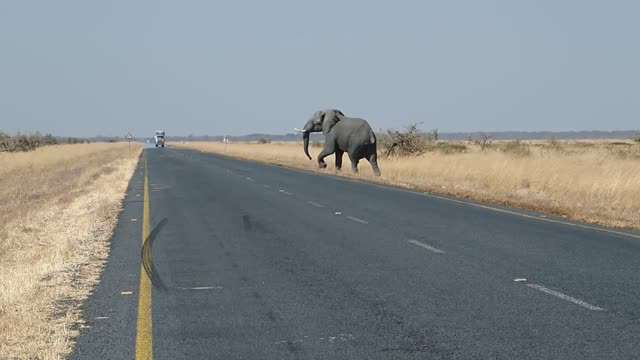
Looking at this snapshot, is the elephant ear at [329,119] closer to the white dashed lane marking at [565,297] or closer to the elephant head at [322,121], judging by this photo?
the elephant head at [322,121]

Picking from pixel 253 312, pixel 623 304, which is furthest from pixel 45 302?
pixel 623 304

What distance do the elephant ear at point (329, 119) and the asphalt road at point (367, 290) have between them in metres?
19.1

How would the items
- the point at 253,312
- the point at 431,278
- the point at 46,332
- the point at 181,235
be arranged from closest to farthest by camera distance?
the point at 46,332 → the point at 253,312 → the point at 431,278 → the point at 181,235

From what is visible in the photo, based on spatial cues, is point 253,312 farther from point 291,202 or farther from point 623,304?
point 291,202

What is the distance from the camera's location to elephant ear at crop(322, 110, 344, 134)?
3384 centimetres

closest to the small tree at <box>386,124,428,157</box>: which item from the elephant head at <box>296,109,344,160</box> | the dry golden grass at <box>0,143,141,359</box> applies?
the elephant head at <box>296,109,344,160</box>

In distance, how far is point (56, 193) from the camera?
25000 mm

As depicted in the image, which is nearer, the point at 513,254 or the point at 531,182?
the point at 513,254

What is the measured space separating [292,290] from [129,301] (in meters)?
1.63

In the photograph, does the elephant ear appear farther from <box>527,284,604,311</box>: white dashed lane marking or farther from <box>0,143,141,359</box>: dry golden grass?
<box>527,284,604,311</box>: white dashed lane marking

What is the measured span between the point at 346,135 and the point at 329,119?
1882 millimetres

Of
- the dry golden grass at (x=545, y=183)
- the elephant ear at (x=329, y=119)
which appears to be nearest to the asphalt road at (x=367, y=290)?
the dry golden grass at (x=545, y=183)

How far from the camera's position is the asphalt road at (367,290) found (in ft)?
18.3

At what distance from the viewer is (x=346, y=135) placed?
1280 inches
